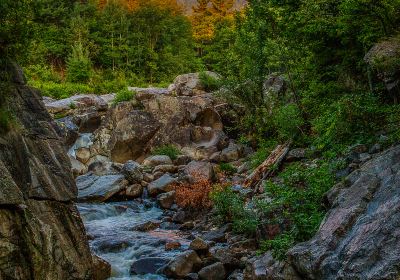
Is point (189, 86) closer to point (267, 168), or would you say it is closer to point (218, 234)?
point (267, 168)

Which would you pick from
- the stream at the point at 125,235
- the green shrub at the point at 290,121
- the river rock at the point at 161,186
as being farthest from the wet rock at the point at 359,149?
the river rock at the point at 161,186

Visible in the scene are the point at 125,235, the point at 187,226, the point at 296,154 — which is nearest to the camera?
the point at 125,235

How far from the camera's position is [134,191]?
699 inches

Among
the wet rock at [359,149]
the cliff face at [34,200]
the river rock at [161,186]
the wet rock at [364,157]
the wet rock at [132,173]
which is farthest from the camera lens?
the wet rock at [132,173]

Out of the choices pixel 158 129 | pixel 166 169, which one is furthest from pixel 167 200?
pixel 158 129

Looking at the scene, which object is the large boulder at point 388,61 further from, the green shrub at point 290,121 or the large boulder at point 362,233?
the green shrub at point 290,121

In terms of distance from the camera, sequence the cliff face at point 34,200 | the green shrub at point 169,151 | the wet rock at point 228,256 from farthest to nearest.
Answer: the green shrub at point 169,151, the wet rock at point 228,256, the cliff face at point 34,200

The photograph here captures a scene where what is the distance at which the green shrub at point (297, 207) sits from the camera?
769 cm

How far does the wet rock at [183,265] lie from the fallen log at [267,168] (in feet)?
14.8

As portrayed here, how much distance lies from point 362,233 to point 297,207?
9.16ft

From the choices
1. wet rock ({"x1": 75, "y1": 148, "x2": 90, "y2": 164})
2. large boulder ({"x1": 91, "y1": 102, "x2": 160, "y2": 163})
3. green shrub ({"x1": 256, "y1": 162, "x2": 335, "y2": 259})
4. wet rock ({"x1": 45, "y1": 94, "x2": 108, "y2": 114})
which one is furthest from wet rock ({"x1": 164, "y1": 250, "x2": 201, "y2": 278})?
wet rock ({"x1": 45, "y1": 94, "x2": 108, "y2": 114})

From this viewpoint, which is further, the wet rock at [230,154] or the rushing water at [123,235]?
the wet rock at [230,154]

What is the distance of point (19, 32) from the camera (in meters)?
7.39

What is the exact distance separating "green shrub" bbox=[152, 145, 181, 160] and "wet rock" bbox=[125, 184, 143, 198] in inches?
210
